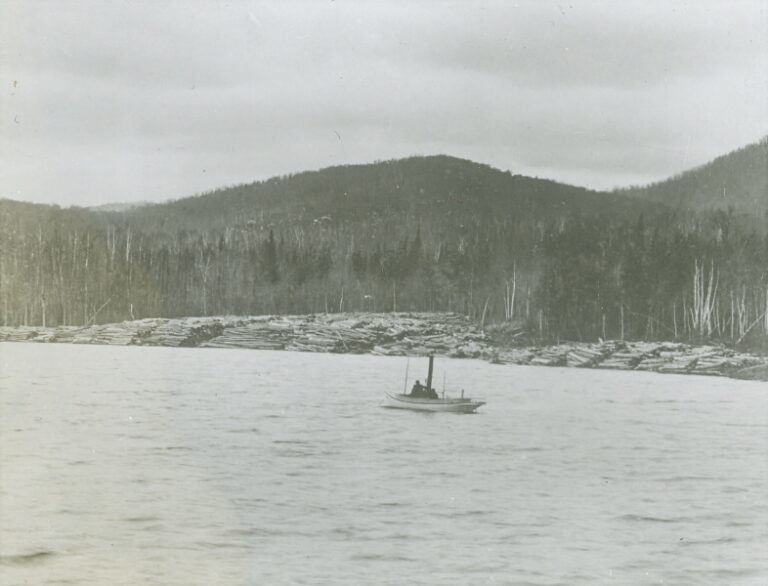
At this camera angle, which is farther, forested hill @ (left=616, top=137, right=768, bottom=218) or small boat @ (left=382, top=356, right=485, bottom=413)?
small boat @ (left=382, top=356, right=485, bottom=413)

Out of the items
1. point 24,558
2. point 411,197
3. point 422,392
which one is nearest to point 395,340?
point 422,392

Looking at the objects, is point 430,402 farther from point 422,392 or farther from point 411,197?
point 411,197

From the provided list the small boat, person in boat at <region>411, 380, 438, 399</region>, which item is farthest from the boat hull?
person in boat at <region>411, 380, 438, 399</region>

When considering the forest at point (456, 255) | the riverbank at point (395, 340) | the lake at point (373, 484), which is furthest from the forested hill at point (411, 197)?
the lake at point (373, 484)

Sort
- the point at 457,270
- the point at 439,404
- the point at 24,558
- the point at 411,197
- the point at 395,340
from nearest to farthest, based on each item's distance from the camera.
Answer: the point at 24,558
the point at 457,270
the point at 411,197
the point at 395,340
the point at 439,404

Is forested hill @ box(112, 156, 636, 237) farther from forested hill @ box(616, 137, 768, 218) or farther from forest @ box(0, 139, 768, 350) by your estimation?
forested hill @ box(616, 137, 768, 218)

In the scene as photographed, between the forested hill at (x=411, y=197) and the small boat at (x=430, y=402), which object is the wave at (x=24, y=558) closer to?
the forested hill at (x=411, y=197)

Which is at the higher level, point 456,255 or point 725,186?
point 725,186
